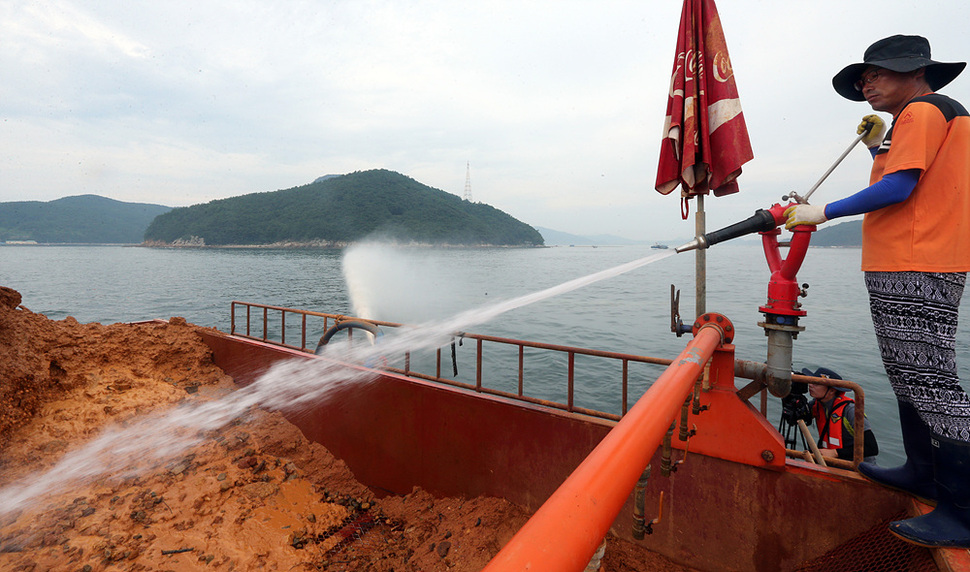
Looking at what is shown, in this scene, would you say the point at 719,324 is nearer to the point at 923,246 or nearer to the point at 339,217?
the point at 923,246

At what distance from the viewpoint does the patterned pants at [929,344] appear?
7.44 ft

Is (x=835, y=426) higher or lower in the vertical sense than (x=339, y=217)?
lower

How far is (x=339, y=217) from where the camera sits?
13438cm

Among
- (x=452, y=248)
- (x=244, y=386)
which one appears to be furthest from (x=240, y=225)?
(x=244, y=386)

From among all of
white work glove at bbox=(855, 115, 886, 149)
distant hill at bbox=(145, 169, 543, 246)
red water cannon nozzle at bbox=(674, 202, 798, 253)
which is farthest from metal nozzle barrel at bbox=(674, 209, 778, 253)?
distant hill at bbox=(145, 169, 543, 246)

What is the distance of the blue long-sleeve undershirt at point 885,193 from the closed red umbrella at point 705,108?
0.86 m

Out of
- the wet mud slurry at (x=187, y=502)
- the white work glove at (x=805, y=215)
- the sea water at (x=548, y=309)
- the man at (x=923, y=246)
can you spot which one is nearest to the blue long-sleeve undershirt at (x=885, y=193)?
the man at (x=923, y=246)

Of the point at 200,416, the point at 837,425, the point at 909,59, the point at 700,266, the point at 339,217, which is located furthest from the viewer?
the point at 339,217

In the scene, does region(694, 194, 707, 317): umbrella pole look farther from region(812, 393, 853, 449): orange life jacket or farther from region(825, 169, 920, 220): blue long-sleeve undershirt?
region(812, 393, 853, 449): orange life jacket

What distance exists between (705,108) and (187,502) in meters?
6.41

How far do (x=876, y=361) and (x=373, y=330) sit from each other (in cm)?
2065

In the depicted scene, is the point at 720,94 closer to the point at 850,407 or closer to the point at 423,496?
the point at 850,407

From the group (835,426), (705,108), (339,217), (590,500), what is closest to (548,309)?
(835,426)

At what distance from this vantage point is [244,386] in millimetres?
7258
